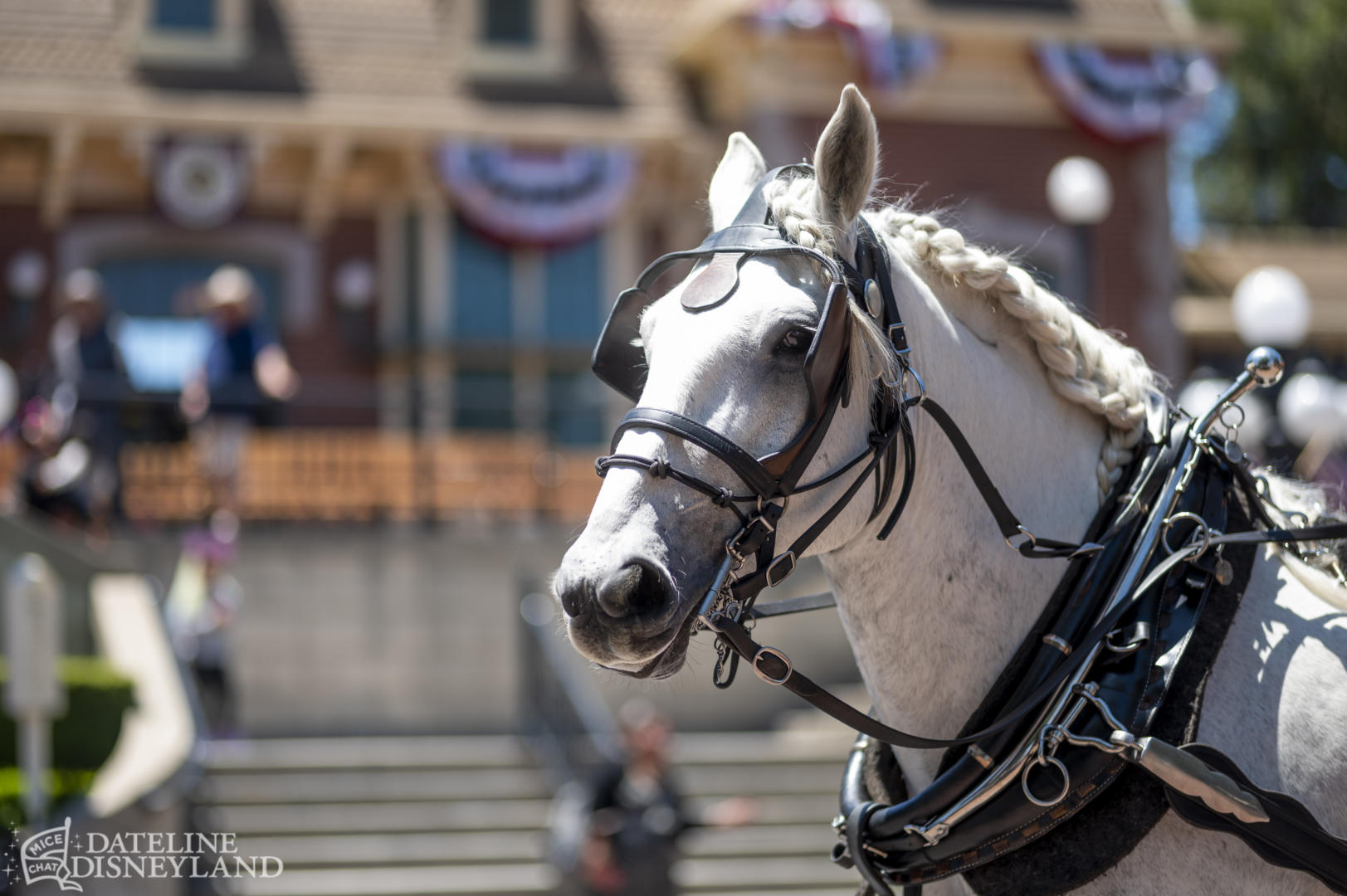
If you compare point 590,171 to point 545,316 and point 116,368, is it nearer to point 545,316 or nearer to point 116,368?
point 545,316

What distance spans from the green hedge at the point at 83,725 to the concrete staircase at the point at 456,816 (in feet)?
4.07

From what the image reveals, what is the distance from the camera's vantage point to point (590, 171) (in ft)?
52.5

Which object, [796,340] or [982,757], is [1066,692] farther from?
[796,340]

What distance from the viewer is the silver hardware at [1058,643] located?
2.71 m

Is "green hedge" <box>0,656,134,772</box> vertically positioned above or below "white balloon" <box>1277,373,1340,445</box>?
below

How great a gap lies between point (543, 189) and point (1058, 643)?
545 inches

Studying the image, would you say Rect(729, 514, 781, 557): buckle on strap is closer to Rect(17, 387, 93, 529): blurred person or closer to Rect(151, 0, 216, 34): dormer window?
Rect(17, 387, 93, 529): blurred person

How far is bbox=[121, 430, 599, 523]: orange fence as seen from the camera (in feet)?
40.9

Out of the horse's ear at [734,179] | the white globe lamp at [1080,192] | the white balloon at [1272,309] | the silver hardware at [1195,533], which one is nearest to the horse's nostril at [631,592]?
the horse's ear at [734,179]

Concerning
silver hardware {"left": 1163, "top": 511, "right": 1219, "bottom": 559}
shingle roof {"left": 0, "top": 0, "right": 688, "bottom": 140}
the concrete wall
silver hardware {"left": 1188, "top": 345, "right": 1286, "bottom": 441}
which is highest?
silver hardware {"left": 1188, "top": 345, "right": 1286, "bottom": 441}

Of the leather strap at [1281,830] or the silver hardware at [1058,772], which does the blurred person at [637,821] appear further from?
the leather strap at [1281,830]

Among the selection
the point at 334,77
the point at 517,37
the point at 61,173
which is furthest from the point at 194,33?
the point at 517,37

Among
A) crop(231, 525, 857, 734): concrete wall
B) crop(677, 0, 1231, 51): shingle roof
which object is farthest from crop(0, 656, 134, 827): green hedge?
crop(677, 0, 1231, 51): shingle roof

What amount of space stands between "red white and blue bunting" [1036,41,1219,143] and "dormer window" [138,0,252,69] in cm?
939
